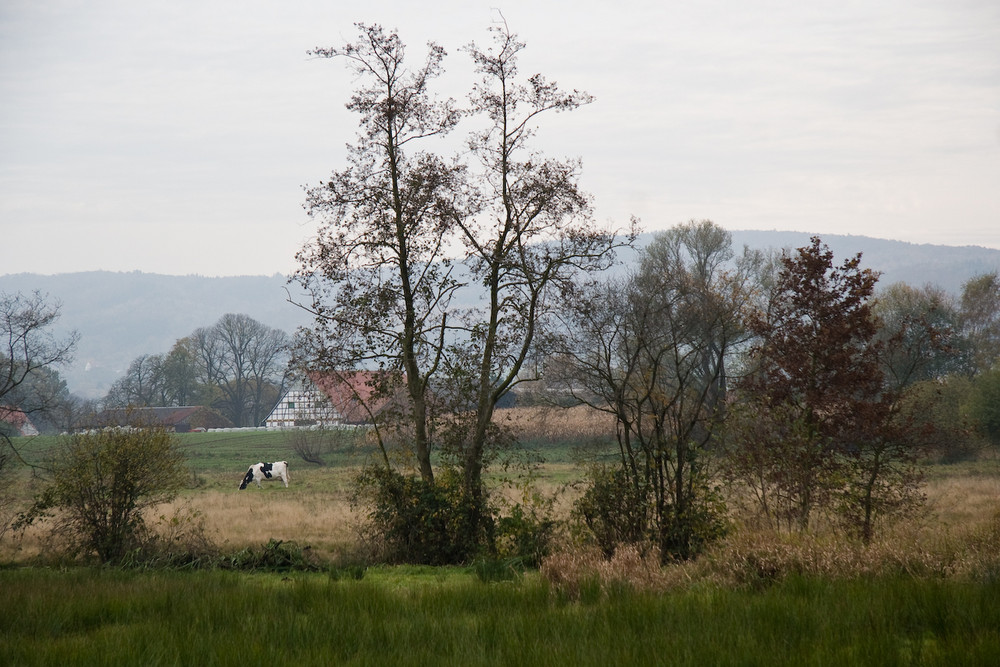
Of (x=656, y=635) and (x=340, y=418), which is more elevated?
(x=340, y=418)

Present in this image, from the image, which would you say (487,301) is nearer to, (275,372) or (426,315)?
(426,315)

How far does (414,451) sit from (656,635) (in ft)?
38.1

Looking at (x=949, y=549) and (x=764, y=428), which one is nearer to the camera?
(x=949, y=549)

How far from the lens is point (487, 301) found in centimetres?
2003

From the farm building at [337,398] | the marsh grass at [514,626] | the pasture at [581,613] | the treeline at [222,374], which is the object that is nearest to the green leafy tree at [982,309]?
the farm building at [337,398]

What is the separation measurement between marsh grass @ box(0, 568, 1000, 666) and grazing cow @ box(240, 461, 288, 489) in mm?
30693

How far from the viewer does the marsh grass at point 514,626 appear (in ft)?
23.0

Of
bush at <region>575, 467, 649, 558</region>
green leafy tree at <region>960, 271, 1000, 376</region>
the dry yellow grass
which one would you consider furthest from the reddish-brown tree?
green leafy tree at <region>960, 271, 1000, 376</region>

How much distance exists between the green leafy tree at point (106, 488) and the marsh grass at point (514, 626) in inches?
221

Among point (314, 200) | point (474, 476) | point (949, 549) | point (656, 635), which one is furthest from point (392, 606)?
point (314, 200)

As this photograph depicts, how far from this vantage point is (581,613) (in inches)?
347

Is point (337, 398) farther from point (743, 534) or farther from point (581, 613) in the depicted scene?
point (581, 613)

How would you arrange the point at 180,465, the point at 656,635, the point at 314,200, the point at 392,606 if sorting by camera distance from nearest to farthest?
the point at 656,635 < the point at 392,606 < the point at 180,465 < the point at 314,200

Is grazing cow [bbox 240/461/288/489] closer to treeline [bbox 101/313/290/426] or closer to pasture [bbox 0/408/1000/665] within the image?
pasture [bbox 0/408/1000/665]
